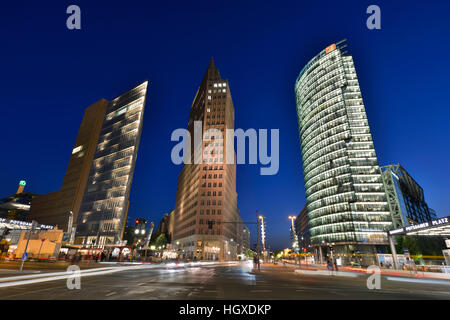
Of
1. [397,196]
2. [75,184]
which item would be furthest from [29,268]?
[397,196]

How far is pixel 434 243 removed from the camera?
72.2 metres

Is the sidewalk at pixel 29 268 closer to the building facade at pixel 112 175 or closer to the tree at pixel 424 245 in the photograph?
the building facade at pixel 112 175

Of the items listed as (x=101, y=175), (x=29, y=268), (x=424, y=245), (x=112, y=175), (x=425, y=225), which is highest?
(x=101, y=175)

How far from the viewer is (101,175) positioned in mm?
100250

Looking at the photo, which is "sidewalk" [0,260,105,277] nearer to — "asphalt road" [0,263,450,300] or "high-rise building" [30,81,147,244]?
"asphalt road" [0,263,450,300]

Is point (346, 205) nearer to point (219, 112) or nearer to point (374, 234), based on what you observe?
point (374, 234)

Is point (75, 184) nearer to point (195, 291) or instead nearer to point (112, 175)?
point (112, 175)

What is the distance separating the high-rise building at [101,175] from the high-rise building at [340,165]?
82.3m

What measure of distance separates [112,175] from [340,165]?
322 ft

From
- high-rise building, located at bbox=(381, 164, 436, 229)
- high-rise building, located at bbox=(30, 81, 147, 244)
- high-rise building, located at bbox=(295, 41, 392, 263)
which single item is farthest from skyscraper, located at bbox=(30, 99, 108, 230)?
high-rise building, located at bbox=(381, 164, 436, 229)

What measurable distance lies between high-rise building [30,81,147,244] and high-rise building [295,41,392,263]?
270ft

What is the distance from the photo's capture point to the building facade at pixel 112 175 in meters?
87.6
